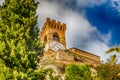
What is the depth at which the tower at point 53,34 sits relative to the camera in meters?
58.9

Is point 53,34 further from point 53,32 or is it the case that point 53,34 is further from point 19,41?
point 19,41

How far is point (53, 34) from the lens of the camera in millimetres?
62094

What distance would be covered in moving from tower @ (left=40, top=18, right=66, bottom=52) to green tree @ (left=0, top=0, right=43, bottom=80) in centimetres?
3774

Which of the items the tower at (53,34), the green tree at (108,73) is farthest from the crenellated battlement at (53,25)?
the green tree at (108,73)

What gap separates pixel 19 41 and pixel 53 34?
148 feet

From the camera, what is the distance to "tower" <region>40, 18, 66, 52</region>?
58906 mm

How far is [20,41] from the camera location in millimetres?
17328

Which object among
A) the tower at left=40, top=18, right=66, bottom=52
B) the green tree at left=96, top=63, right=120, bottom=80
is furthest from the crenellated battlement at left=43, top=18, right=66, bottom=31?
the green tree at left=96, top=63, right=120, bottom=80

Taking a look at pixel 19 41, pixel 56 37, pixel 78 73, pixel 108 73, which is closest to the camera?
pixel 19 41

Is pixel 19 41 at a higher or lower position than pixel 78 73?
higher

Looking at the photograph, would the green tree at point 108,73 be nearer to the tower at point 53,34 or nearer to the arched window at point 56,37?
the tower at point 53,34

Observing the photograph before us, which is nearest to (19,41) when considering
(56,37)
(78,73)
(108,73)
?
(78,73)

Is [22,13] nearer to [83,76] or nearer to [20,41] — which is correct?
[20,41]

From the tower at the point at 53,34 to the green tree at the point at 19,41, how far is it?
37.7m
